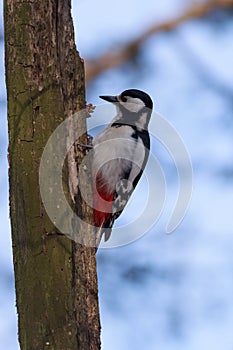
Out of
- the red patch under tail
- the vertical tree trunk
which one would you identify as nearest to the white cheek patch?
the red patch under tail

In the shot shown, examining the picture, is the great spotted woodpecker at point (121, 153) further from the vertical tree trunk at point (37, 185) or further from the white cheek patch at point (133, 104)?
the vertical tree trunk at point (37, 185)

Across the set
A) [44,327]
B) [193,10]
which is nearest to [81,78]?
[44,327]

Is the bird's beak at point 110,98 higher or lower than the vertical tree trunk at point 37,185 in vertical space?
higher

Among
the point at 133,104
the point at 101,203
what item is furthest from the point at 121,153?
the point at 101,203

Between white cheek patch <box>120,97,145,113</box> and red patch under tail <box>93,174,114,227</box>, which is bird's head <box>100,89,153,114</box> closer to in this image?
white cheek patch <box>120,97,145,113</box>

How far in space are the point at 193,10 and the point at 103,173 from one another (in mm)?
1914

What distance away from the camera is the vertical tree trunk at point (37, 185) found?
2881 mm

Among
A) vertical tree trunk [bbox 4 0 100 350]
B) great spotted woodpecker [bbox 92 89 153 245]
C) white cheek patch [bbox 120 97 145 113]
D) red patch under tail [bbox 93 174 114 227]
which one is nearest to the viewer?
vertical tree trunk [bbox 4 0 100 350]

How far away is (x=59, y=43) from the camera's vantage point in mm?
3125

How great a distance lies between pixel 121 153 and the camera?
4.07 m

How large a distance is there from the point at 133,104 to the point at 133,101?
19 mm

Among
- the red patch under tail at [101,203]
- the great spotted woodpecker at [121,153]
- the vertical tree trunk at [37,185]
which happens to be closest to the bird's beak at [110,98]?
the great spotted woodpecker at [121,153]

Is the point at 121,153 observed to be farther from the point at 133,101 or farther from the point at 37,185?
the point at 37,185

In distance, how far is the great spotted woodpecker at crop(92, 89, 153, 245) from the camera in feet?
12.5
